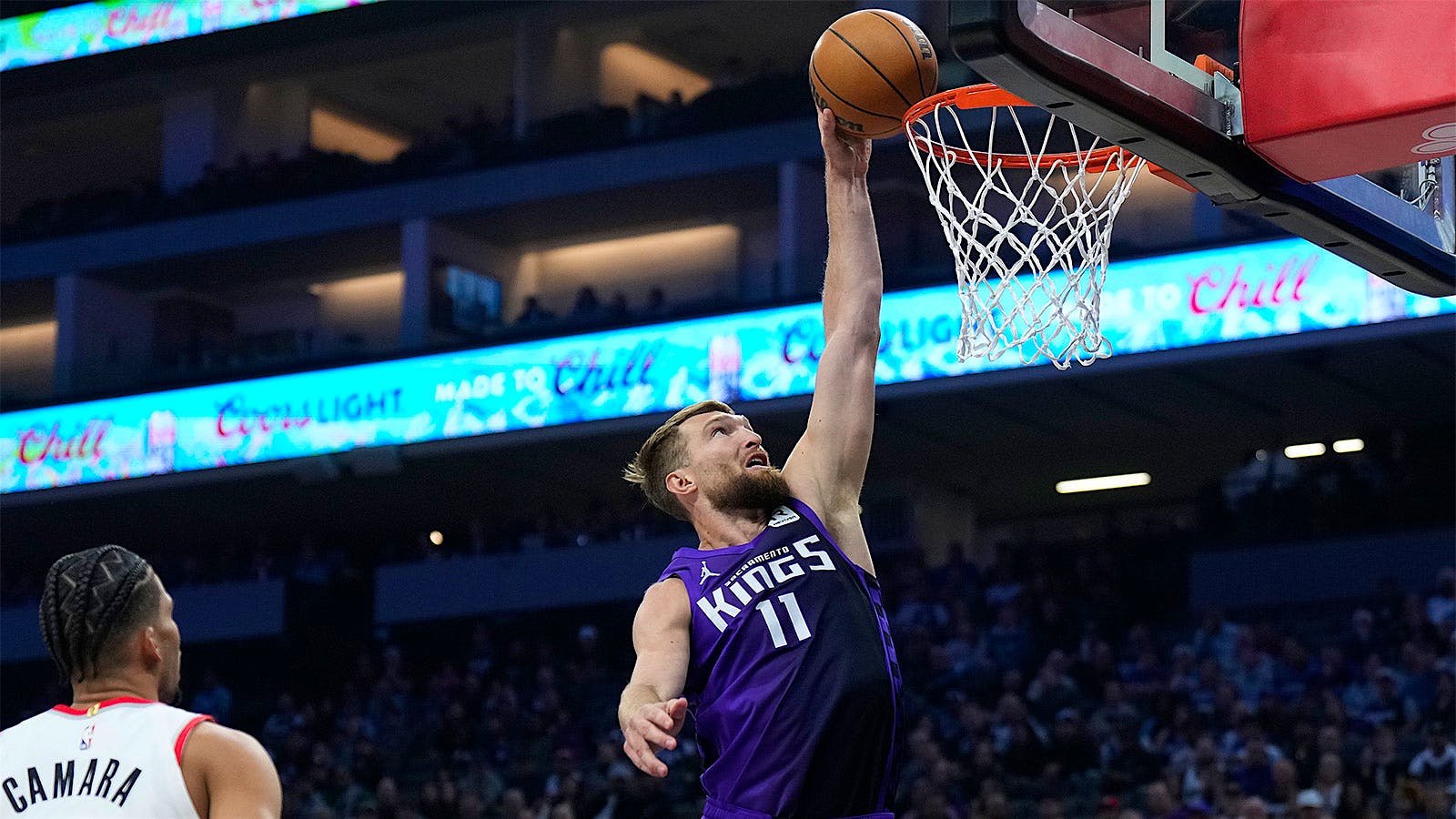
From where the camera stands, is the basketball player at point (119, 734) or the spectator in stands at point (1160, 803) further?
the spectator in stands at point (1160, 803)

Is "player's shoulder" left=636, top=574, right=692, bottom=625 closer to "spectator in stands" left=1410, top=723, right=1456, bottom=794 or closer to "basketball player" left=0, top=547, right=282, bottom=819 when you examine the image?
"basketball player" left=0, top=547, right=282, bottom=819

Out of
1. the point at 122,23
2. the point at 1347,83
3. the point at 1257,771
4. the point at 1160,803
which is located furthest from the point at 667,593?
the point at 122,23

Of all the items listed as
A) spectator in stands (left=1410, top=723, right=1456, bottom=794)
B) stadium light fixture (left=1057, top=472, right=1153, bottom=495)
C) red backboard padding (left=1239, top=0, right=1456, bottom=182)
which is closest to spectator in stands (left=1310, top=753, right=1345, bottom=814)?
spectator in stands (left=1410, top=723, right=1456, bottom=794)

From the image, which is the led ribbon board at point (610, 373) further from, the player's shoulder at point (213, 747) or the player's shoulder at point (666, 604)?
the player's shoulder at point (213, 747)

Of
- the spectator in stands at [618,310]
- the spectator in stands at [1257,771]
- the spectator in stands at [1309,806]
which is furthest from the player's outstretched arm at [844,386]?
the spectator in stands at [618,310]

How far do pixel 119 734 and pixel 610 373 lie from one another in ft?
46.0

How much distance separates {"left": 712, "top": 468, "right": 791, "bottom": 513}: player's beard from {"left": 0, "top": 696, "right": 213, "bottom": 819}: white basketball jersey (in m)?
1.29

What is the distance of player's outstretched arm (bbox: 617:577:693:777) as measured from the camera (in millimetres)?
3057

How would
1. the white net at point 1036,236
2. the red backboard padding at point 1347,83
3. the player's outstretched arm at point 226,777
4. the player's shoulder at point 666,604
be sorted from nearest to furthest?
the player's outstretched arm at point 226,777, the player's shoulder at point 666,604, the red backboard padding at point 1347,83, the white net at point 1036,236

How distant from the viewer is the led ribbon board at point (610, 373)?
44.9 ft

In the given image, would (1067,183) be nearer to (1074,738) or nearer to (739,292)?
Result: (1074,738)

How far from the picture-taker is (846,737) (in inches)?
134

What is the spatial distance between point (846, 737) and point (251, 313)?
2196 cm

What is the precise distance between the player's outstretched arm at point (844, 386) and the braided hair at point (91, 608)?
1447mm
